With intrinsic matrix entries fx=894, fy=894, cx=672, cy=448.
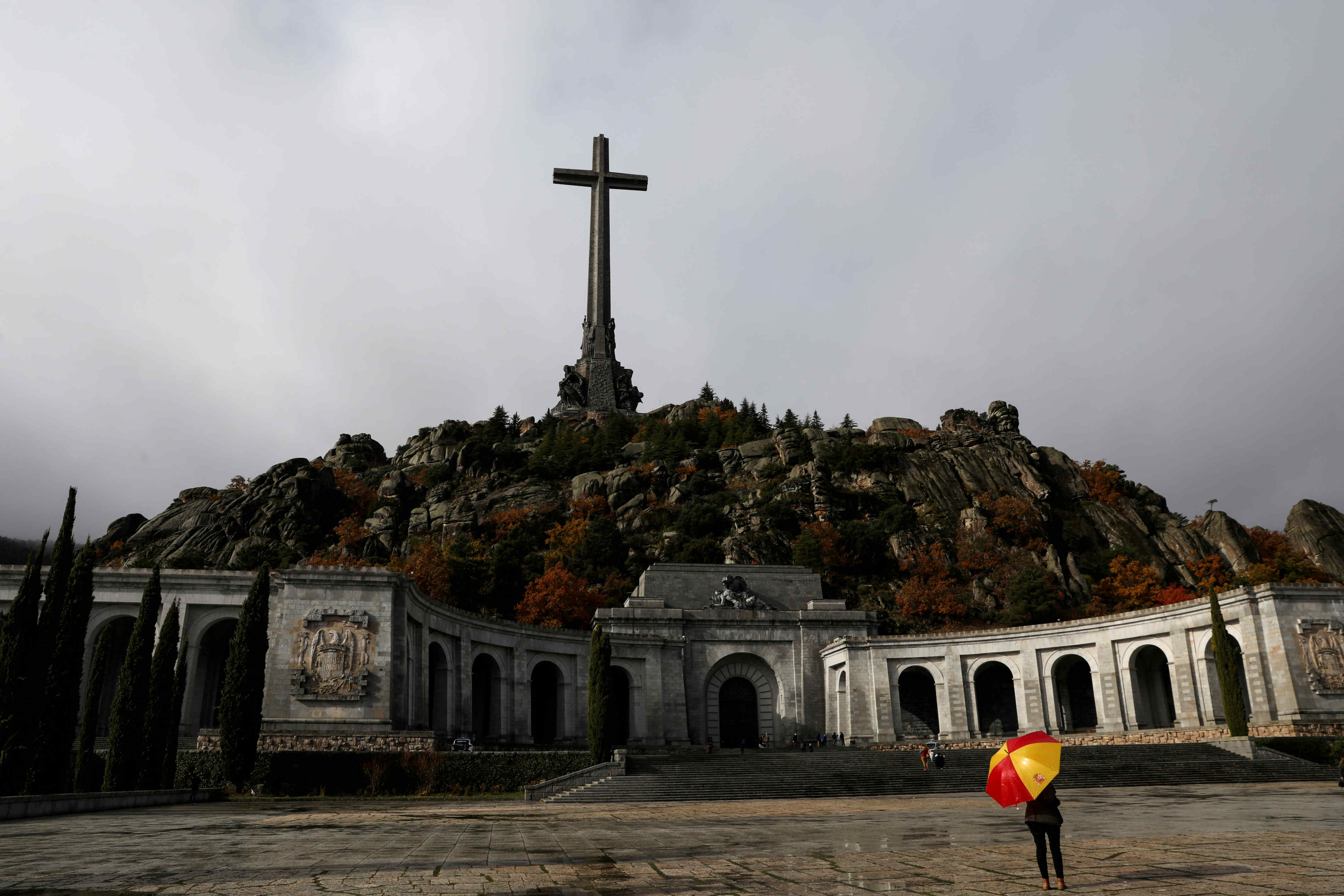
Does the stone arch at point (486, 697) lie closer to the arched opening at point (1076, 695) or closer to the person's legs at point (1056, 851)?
the arched opening at point (1076, 695)

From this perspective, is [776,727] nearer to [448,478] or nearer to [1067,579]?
[1067,579]

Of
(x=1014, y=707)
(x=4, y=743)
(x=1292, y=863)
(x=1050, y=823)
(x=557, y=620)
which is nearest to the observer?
(x=1050, y=823)

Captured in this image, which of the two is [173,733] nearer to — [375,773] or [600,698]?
[375,773]

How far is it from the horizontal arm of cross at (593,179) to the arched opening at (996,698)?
70.3m

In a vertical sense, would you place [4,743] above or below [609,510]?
below

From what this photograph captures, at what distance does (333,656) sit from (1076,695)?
33.0 m

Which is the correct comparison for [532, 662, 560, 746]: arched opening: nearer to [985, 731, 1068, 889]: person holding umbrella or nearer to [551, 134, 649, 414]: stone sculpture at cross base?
[985, 731, 1068, 889]: person holding umbrella

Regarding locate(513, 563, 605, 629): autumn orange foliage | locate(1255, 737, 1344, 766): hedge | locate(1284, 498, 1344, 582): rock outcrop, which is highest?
locate(1284, 498, 1344, 582): rock outcrop

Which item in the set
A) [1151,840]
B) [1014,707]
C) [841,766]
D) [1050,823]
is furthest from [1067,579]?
[1050,823]

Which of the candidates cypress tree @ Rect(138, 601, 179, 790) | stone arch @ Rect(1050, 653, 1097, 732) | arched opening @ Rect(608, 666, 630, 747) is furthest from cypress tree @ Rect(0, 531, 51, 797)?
stone arch @ Rect(1050, 653, 1097, 732)

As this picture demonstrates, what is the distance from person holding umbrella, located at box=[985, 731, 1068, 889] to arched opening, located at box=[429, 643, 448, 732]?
103ft

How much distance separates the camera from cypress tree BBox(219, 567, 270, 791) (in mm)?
26766

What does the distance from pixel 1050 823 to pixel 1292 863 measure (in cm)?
350

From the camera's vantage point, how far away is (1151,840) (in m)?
12.4
